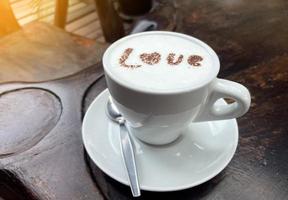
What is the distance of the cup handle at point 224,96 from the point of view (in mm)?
410

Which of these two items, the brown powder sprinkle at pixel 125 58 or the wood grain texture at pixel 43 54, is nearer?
the brown powder sprinkle at pixel 125 58

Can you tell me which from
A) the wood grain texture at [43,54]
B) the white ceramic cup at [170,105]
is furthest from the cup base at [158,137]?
the wood grain texture at [43,54]

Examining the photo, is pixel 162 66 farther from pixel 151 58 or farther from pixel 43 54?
pixel 43 54

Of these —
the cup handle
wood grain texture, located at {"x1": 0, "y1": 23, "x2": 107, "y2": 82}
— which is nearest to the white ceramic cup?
the cup handle

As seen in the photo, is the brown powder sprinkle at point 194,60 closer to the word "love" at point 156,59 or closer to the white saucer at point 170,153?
the word "love" at point 156,59

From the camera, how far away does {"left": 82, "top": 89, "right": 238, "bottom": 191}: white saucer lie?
1.32 ft

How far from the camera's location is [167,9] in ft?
2.43

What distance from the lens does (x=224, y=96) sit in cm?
42

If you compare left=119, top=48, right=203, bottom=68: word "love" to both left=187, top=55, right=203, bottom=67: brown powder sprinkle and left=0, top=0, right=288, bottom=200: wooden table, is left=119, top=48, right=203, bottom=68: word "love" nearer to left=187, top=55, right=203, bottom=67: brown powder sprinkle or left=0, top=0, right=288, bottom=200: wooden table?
left=187, top=55, right=203, bottom=67: brown powder sprinkle

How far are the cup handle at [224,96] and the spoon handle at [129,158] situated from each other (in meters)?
0.09

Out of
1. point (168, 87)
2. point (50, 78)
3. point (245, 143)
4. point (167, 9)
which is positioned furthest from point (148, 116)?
point (167, 9)

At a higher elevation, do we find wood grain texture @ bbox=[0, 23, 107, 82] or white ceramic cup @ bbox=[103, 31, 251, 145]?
white ceramic cup @ bbox=[103, 31, 251, 145]

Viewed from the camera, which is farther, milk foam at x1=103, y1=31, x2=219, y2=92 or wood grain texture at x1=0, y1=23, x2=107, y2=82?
wood grain texture at x1=0, y1=23, x2=107, y2=82

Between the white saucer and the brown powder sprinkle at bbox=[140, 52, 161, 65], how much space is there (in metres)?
0.11
